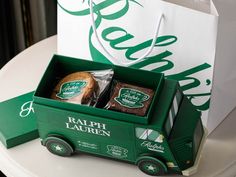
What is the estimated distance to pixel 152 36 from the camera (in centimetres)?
74

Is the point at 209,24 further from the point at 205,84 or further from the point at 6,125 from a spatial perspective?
the point at 6,125

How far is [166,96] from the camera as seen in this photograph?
2.23 ft

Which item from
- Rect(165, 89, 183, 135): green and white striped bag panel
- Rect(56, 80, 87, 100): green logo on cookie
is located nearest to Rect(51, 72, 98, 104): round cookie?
Rect(56, 80, 87, 100): green logo on cookie

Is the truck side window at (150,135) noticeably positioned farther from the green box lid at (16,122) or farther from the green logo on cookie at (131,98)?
the green box lid at (16,122)

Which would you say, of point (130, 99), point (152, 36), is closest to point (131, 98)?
point (130, 99)

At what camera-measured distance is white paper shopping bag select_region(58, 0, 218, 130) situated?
2.33 ft

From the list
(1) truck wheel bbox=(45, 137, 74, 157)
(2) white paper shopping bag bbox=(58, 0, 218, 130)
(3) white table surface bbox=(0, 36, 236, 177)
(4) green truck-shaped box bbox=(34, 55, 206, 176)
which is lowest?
(3) white table surface bbox=(0, 36, 236, 177)

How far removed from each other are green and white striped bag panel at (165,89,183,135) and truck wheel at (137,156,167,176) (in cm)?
4

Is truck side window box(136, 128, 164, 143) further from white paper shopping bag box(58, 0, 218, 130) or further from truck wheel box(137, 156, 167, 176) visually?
white paper shopping bag box(58, 0, 218, 130)

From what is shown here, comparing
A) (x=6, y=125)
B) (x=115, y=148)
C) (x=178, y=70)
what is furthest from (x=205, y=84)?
(x=6, y=125)

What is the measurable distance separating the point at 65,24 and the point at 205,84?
0.79 ft

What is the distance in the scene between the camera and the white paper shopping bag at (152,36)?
71 cm

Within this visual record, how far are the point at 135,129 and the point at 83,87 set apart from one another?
99 mm

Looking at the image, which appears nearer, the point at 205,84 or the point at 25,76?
the point at 205,84
